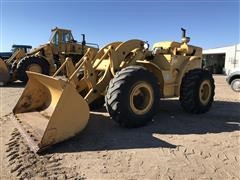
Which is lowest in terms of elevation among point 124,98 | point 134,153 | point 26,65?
point 134,153

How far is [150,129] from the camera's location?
5.75m

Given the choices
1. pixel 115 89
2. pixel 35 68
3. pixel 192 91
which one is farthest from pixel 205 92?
pixel 35 68

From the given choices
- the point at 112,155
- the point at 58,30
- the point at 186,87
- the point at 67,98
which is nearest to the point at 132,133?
the point at 112,155

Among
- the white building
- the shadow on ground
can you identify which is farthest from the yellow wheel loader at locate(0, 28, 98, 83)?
the white building

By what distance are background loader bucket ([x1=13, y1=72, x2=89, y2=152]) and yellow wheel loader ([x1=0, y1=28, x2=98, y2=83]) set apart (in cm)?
844

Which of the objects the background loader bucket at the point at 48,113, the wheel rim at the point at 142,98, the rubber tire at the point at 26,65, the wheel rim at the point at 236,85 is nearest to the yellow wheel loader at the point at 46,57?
the rubber tire at the point at 26,65

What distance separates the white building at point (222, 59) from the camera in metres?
28.8

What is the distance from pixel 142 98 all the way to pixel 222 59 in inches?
1226

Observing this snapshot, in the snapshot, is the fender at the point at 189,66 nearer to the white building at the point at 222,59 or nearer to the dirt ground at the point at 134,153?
the dirt ground at the point at 134,153

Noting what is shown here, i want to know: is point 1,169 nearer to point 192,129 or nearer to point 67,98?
point 67,98

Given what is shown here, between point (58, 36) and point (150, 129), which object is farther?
point (58, 36)

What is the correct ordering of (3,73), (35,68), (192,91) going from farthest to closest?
(35,68), (3,73), (192,91)

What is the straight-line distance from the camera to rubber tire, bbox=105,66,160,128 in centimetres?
543

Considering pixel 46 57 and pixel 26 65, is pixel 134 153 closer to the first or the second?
pixel 26 65
